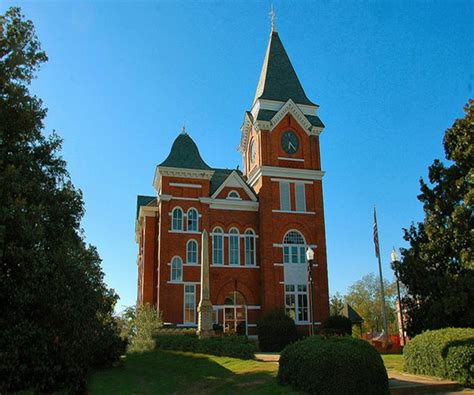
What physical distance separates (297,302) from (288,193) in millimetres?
8161

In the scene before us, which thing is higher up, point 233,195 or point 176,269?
point 233,195

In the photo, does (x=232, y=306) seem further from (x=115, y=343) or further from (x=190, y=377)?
(x=190, y=377)

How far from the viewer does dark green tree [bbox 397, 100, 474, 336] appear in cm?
2242

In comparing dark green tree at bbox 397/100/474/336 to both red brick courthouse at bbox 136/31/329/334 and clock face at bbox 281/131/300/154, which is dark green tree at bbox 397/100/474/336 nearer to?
red brick courthouse at bbox 136/31/329/334

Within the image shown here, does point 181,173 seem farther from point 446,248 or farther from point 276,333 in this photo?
point 446,248

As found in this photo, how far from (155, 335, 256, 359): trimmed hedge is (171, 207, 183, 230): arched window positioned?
9.83 m

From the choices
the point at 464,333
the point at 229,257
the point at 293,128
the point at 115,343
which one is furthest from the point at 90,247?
the point at 293,128

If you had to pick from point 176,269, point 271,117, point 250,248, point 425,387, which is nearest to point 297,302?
point 250,248

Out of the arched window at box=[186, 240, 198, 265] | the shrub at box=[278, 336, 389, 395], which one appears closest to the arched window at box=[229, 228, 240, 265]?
the arched window at box=[186, 240, 198, 265]

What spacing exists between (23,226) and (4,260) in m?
1.12

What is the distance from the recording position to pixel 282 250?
119 feet

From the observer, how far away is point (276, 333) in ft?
103

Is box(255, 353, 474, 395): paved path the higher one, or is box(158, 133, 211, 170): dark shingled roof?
box(158, 133, 211, 170): dark shingled roof

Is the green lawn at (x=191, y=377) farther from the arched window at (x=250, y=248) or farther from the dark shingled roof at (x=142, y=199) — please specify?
the dark shingled roof at (x=142, y=199)
